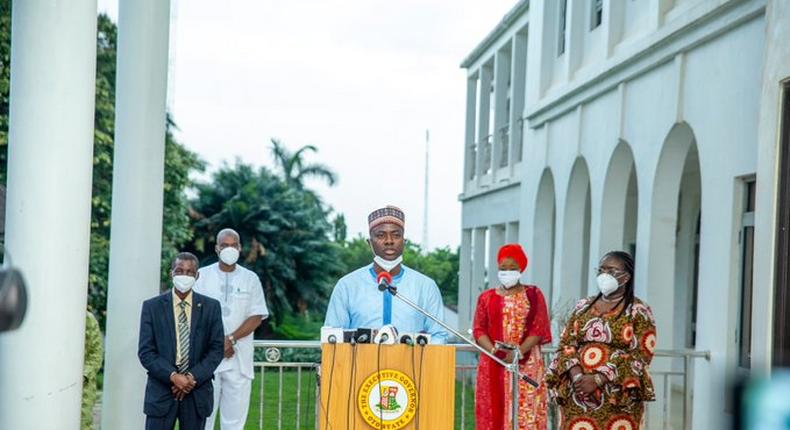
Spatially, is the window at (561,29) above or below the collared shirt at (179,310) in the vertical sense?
above

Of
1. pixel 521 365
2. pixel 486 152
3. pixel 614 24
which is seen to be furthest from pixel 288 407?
pixel 521 365

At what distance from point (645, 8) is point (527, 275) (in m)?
7.27

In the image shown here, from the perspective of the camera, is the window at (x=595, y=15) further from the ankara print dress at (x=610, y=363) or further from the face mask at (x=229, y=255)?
the ankara print dress at (x=610, y=363)

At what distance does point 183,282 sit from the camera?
784 centimetres

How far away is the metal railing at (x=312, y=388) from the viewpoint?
8.94 metres

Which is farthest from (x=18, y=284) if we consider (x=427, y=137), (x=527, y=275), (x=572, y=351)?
(x=427, y=137)

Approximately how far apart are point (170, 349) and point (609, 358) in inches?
119

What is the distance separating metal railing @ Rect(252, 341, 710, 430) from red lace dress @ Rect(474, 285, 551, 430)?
281 millimetres

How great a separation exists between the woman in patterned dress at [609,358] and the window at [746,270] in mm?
2860

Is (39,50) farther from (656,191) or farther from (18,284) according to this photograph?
(656,191)

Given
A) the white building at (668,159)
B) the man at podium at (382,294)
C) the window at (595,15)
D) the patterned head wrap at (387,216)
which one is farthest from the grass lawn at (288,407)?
the patterned head wrap at (387,216)

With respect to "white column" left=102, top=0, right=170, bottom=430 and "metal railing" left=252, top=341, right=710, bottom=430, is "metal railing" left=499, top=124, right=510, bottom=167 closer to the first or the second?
"metal railing" left=252, top=341, right=710, bottom=430

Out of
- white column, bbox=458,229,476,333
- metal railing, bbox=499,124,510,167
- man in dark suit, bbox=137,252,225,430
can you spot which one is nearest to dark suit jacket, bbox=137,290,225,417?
man in dark suit, bbox=137,252,225,430

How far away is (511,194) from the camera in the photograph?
22.8 meters
